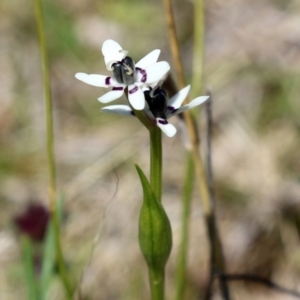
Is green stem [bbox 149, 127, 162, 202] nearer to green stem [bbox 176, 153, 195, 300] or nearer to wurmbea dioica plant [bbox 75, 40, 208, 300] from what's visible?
wurmbea dioica plant [bbox 75, 40, 208, 300]

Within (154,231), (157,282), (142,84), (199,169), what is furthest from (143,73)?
(199,169)

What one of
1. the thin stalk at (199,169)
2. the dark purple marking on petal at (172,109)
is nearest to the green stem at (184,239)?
the thin stalk at (199,169)

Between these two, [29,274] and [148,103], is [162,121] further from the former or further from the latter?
[29,274]

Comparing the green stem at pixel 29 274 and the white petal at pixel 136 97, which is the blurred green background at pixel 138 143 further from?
the white petal at pixel 136 97

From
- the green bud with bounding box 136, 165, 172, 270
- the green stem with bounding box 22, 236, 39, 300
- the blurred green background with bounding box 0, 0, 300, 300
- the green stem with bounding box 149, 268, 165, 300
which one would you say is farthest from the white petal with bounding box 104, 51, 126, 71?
the blurred green background with bounding box 0, 0, 300, 300

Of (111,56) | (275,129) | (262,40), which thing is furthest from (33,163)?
(111,56)

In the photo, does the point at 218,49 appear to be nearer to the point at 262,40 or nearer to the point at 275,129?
the point at 262,40

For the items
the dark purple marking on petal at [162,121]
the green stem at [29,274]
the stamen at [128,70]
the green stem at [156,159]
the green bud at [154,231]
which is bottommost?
the green stem at [29,274]
